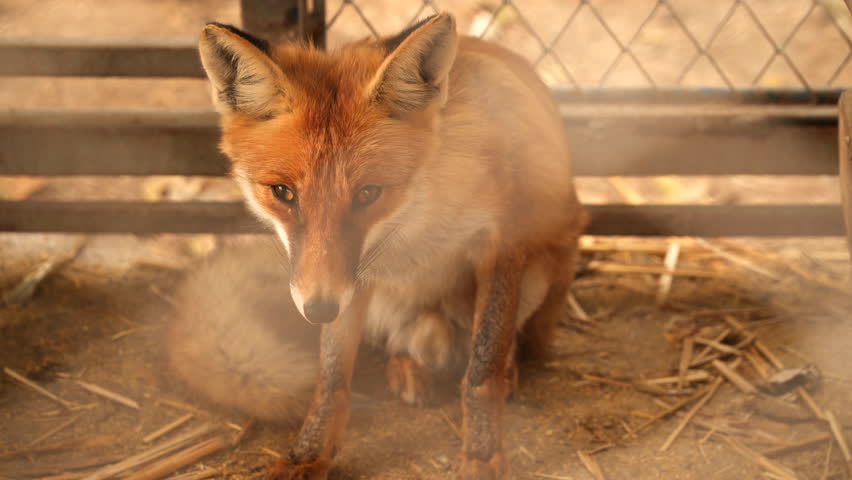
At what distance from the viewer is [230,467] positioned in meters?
2.45

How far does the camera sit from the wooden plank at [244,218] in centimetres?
340

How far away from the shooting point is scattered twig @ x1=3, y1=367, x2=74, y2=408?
2.74 m

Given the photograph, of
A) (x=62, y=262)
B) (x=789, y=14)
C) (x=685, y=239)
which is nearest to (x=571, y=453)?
(x=685, y=239)

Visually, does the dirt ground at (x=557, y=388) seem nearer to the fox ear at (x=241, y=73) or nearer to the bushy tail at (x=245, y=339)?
the bushy tail at (x=245, y=339)

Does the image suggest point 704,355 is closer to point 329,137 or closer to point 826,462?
point 826,462

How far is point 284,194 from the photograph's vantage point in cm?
198

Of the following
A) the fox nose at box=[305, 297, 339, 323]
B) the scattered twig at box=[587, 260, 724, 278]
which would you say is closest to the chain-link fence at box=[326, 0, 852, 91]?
the scattered twig at box=[587, 260, 724, 278]

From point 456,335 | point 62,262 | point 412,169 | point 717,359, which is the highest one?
point 412,169

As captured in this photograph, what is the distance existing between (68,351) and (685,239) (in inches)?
119

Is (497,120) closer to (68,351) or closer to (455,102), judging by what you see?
(455,102)

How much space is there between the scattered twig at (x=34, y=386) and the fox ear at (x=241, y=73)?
133cm

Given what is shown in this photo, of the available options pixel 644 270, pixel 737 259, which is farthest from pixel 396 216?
pixel 737 259

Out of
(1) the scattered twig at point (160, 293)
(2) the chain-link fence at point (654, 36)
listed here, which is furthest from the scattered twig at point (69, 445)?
(2) the chain-link fence at point (654, 36)

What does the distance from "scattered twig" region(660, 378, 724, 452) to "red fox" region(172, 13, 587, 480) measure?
58 cm
